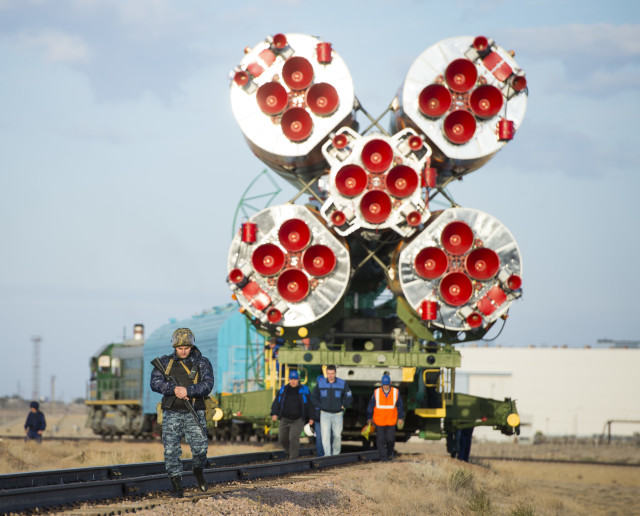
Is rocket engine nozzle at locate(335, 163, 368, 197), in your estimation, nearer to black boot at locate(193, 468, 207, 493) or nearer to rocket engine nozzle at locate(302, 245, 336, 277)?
rocket engine nozzle at locate(302, 245, 336, 277)

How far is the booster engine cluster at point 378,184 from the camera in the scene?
20.1 meters

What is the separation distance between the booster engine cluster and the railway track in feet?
16.6

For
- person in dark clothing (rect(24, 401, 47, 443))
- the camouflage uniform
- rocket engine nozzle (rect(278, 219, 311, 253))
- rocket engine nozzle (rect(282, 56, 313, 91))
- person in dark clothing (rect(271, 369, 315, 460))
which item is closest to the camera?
the camouflage uniform

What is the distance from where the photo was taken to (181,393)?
899 cm

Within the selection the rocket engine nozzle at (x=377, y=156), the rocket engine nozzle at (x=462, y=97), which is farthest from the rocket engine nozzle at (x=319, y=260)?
the rocket engine nozzle at (x=462, y=97)

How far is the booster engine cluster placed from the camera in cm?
2006

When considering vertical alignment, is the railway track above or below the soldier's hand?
below

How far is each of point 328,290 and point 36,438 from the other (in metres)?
10.3

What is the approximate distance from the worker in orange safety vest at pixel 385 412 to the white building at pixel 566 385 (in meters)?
49.1

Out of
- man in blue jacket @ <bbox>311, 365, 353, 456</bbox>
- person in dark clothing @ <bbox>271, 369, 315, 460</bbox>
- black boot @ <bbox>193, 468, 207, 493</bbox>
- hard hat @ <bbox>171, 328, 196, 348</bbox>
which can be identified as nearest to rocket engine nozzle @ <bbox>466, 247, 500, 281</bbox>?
man in blue jacket @ <bbox>311, 365, 353, 456</bbox>

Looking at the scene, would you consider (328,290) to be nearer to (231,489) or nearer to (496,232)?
Result: (496,232)

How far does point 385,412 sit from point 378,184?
5602 mm

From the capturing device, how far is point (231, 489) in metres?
10.5

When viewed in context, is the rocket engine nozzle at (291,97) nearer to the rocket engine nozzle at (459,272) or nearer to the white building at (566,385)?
the rocket engine nozzle at (459,272)
